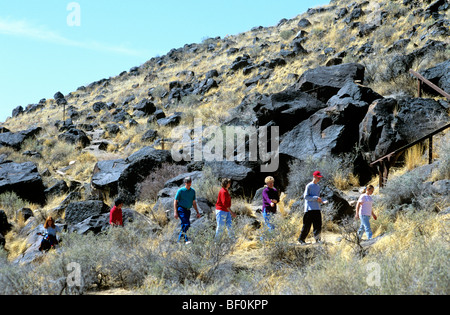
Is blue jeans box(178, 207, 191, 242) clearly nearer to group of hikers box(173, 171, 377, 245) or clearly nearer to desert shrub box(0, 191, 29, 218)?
group of hikers box(173, 171, 377, 245)

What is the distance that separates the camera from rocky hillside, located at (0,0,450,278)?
11875mm

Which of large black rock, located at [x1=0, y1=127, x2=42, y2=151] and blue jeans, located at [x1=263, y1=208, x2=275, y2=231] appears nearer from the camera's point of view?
blue jeans, located at [x1=263, y1=208, x2=275, y2=231]

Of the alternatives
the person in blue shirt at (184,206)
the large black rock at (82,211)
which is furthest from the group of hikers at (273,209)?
the large black rock at (82,211)

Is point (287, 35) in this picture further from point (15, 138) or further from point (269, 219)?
point (269, 219)

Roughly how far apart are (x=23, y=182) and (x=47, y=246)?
919cm

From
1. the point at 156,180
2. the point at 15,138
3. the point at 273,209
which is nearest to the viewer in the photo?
the point at 273,209

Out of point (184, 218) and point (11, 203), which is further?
point (11, 203)

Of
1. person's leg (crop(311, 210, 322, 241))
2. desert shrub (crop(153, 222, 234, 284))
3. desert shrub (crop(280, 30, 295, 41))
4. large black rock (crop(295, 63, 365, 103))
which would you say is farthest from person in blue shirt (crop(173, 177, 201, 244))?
desert shrub (crop(280, 30, 295, 41))

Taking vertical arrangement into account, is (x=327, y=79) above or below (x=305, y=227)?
above

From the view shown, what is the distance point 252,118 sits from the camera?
17812 mm

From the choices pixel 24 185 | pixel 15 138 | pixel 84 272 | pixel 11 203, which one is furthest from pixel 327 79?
pixel 15 138
